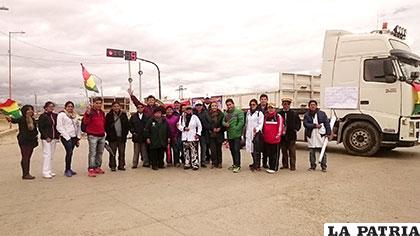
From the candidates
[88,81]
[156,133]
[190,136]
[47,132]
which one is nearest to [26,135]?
[47,132]

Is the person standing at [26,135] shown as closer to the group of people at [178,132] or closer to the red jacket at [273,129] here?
the group of people at [178,132]

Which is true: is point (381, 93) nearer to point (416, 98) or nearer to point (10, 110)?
point (416, 98)

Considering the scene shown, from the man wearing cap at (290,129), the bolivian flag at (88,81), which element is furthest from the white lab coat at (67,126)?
the bolivian flag at (88,81)

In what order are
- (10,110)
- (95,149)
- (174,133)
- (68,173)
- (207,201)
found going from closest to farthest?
(207,201), (10,110), (68,173), (95,149), (174,133)

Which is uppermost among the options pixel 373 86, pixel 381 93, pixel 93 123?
pixel 373 86

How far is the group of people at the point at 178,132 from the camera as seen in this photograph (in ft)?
25.4

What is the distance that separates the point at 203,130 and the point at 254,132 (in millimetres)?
1287

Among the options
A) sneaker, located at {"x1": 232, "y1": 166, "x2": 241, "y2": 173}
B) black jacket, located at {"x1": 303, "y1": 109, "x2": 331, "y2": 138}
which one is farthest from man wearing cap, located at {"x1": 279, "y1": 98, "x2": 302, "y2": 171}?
sneaker, located at {"x1": 232, "y1": 166, "x2": 241, "y2": 173}

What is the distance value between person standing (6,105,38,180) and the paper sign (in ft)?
25.9

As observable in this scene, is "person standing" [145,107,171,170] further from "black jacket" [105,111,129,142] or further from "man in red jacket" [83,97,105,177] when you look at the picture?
"man in red jacket" [83,97,105,177]

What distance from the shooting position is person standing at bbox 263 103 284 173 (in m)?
7.84

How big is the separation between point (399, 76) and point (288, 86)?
3.55 meters

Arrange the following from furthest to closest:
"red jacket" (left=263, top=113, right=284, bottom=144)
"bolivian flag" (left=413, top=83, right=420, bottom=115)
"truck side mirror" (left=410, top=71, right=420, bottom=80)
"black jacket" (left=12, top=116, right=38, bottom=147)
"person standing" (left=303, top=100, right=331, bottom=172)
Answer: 1. "truck side mirror" (left=410, top=71, right=420, bottom=80)
2. "bolivian flag" (left=413, top=83, right=420, bottom=115)
3. "person standing" (left=303, top=100, right=331, bottom=172)
4. "red jacket" (left=263, top=113, right=284, bottom=144)
5. "black jacket" (left=12, top=116, right=38, bottom=147)

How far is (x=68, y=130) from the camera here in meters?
7.93
